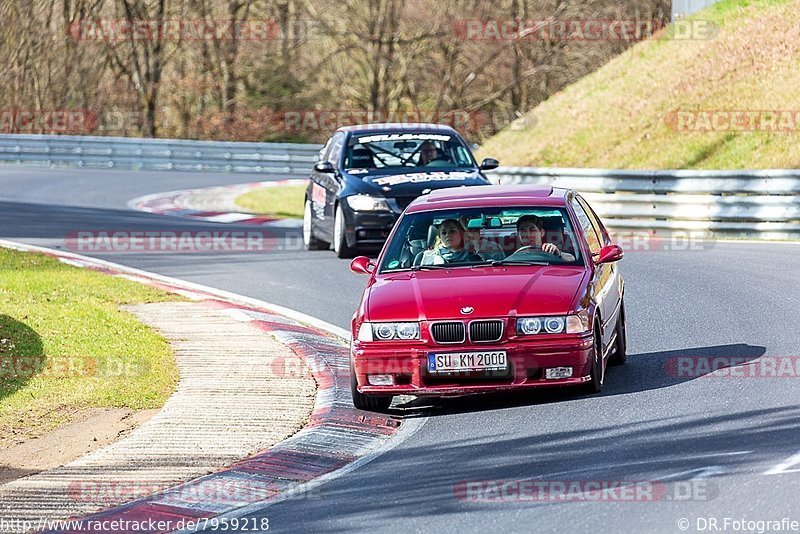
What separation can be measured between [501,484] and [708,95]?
22115 millimetres

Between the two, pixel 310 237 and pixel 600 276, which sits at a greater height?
pixel 600 276

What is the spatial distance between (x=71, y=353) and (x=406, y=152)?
308 inches

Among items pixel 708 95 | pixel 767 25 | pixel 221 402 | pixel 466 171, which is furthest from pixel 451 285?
pixel 767 25

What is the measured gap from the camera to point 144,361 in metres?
11.4

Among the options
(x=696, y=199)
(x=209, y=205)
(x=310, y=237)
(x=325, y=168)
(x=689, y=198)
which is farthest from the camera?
(x=209, y=205)

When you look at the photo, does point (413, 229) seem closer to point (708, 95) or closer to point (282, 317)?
point (282, 317)

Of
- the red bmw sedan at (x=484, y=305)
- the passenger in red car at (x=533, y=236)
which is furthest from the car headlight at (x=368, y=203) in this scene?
the passenger in red car at (x=533, y=236)

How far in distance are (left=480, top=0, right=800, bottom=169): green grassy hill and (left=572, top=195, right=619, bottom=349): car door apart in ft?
44.3

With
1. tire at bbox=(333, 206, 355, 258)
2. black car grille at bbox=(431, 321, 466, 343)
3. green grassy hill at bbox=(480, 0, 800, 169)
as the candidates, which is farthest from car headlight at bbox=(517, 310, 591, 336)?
green grassy hill at bbox=(480, 0, 800, 169)

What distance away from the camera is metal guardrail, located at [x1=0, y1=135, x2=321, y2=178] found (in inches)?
1578

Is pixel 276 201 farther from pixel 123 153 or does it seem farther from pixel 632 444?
pixel 632 444

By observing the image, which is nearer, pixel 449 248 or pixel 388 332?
Result: pixel 388 332

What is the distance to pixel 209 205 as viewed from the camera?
29.2 metres

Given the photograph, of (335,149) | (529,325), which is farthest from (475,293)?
(335,149)
